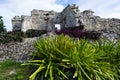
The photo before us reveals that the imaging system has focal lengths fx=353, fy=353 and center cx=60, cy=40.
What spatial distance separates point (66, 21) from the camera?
88.8 feet

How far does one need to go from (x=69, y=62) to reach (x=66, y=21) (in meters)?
16.8

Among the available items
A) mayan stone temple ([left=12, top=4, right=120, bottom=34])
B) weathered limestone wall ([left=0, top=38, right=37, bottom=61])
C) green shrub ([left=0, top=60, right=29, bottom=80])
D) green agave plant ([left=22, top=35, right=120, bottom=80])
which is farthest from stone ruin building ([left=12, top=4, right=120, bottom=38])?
green agave plant ([left=22, top=35, right=120, bottom=80])

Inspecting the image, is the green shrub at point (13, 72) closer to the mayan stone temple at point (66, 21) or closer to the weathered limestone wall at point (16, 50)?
the weathered limestone wall at point (16, 50)

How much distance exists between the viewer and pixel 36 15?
29875 millimetres

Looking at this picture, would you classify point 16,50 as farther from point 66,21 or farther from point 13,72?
point 66,21

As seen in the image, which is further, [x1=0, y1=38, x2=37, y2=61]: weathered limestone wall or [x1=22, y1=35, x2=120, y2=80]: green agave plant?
[x1=0, y1=38, x2=37, y2=61]: weathered limestone wall

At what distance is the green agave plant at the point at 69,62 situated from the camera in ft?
33.9

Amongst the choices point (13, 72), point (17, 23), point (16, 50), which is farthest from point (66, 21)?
point (13, 72)

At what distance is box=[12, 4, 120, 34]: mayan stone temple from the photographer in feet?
77.5

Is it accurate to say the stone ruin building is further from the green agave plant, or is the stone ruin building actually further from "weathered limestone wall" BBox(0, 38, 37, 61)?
the green agave plant

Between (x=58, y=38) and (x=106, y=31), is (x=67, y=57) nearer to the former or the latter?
(x=58, y=38)

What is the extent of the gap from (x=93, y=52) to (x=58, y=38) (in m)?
1.25

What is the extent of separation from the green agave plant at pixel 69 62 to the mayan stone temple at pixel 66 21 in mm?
10780

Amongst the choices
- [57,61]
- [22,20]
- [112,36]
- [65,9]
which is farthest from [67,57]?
[22,20]
